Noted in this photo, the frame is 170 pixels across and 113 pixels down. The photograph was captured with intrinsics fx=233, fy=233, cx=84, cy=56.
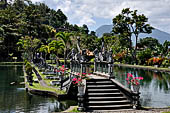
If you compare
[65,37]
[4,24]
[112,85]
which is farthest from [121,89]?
[4,24]

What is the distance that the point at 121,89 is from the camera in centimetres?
1361

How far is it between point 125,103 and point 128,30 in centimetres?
5063

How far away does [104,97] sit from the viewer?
13.1 metres

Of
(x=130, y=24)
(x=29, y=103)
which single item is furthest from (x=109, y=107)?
(x=130, y=24)

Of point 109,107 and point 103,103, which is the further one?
point 103,103

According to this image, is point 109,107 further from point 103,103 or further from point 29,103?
point 29,103

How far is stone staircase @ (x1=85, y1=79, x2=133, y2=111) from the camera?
12.3 m

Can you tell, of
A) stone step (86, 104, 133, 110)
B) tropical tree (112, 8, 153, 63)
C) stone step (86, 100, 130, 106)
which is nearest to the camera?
stone step (86, 104, 133, 110)

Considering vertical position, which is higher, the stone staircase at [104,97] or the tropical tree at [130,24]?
the tropical tree at [130,24]

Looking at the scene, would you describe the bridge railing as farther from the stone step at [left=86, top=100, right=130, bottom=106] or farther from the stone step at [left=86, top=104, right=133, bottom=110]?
the stone step at [left=86, top=104, right=133, bottom=110]

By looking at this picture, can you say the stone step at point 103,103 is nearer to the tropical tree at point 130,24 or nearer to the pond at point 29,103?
the pond at point 29,103

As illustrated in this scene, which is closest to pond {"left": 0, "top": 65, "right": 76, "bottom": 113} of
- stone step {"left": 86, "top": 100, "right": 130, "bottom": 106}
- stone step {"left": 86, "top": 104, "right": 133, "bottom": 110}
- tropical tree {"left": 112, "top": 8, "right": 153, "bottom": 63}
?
stone step {"left": 86, "top": 100, "right": 130, "bottom": 106}

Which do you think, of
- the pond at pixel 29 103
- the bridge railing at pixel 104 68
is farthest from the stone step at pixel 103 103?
the pond at pixel 29 103

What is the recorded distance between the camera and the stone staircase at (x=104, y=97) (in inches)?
486
